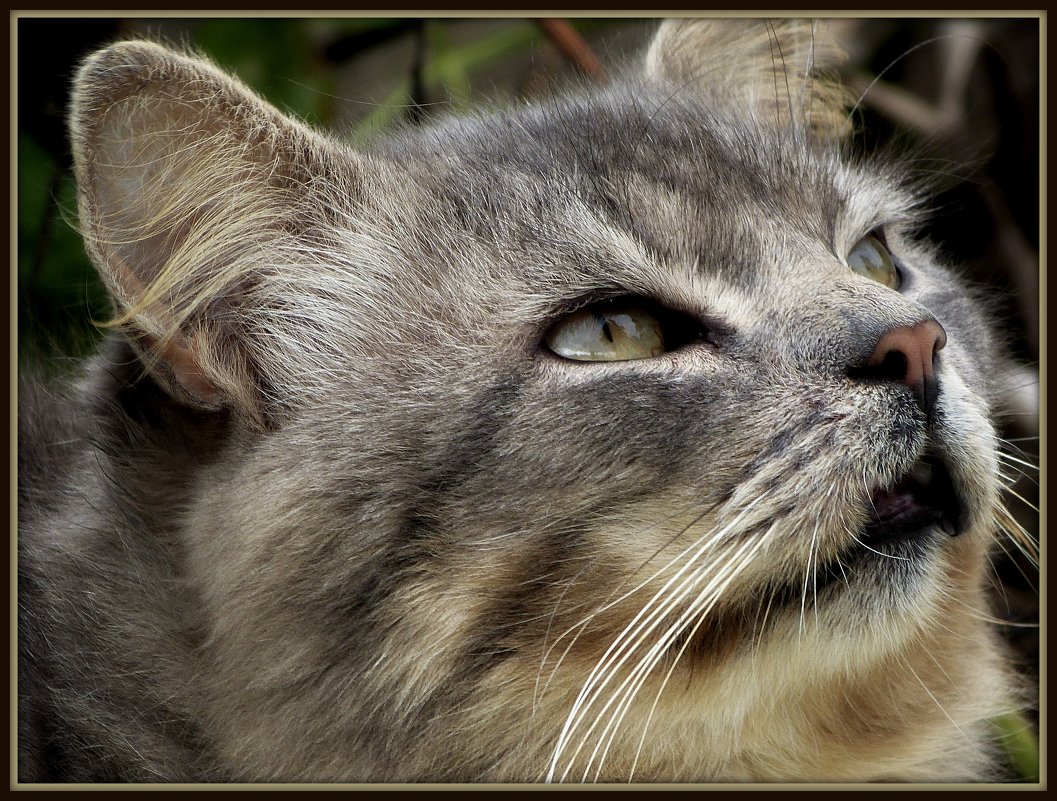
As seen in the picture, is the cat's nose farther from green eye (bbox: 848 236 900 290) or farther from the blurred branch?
the blurred branch

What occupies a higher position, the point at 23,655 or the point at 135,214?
the point at 135,214

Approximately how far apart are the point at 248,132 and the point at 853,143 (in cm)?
175

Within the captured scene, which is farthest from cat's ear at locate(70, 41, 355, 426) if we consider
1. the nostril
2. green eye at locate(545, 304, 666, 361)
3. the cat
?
the nostril

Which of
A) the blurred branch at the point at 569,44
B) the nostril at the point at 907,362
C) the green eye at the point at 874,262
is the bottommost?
the nostril at the point at 907,362

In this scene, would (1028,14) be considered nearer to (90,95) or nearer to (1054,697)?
(1054,697)

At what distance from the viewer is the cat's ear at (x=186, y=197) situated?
198 cm

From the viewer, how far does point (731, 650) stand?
79.4 inches

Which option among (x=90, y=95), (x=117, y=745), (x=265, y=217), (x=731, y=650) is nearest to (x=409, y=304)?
(x=265, y=217)

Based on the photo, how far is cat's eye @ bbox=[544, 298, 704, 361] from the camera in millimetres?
2105

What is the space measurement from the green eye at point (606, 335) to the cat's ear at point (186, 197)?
552 millimetres

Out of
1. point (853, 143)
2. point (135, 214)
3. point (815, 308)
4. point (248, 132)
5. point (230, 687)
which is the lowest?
point (230, 687)

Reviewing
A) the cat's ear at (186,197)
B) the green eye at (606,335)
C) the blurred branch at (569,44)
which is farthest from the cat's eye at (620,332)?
the blurred branch at (569,44)

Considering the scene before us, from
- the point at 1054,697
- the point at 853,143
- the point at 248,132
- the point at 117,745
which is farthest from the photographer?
the point at 853,143

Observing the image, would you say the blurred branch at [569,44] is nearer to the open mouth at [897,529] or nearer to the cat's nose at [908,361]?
the cat's nose at [908,361]
